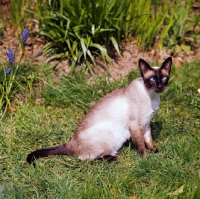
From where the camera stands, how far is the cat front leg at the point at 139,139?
3.45 m

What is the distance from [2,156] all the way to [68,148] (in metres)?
0.61

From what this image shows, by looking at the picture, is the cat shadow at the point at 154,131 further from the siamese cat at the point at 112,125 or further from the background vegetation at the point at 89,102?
the siamese cat at the point at 112,125

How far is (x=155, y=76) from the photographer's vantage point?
3.29m

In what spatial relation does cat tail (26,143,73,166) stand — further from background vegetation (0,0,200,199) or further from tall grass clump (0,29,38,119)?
tall grass clump (0,29,38,119)

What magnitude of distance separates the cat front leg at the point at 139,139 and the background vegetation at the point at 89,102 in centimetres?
8

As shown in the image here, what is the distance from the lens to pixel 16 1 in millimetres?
4688

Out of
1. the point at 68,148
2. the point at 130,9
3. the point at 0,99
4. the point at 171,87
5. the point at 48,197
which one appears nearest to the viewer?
the point at 48,197

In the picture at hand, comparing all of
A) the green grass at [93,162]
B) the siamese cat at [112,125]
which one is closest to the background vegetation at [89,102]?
the green grass at [93,162]

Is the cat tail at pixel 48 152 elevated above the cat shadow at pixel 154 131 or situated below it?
above

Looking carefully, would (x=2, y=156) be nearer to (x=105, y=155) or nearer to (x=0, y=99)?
(x=0, y=99)

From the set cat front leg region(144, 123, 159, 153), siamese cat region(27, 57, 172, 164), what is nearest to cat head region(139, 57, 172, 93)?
siamese cat region(27, 57, 172, 164)

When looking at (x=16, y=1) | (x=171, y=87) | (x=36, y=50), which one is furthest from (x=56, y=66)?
(x=171, y=87)

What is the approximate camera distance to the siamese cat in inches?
134

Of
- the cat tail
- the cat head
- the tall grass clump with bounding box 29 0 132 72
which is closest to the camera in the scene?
the cat head
